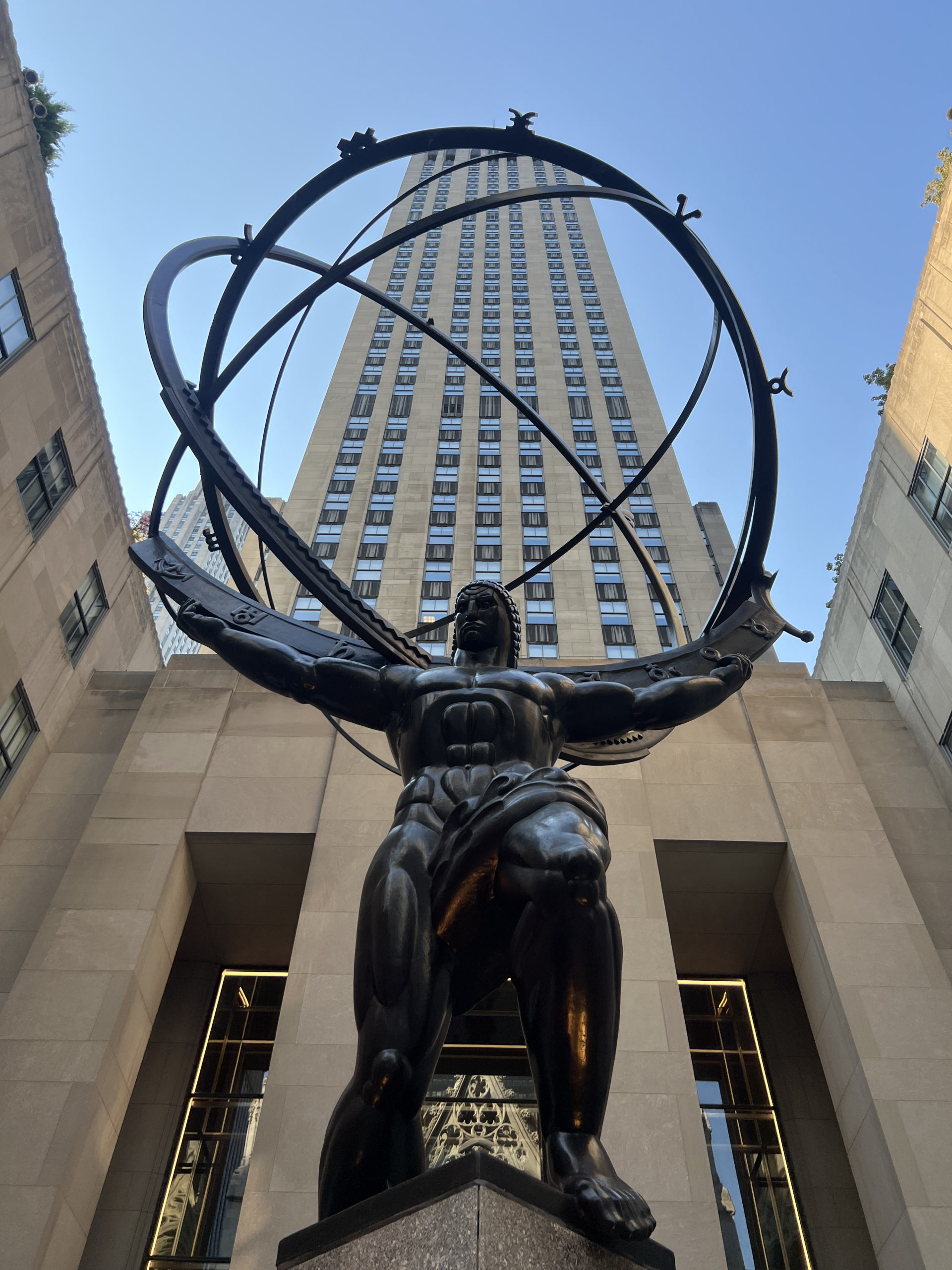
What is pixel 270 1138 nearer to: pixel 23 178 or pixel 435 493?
pixel 23 178

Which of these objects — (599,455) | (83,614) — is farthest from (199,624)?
(599,455)

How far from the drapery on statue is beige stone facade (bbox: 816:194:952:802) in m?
12.4

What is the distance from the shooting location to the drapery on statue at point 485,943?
3.36 m

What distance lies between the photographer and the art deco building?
→ 9.91 meters

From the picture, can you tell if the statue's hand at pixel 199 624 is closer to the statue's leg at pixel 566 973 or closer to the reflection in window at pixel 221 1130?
the statue's leg at pixel 566 973

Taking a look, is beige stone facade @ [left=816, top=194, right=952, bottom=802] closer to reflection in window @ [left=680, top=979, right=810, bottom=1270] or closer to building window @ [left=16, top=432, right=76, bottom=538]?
reflection in window @ [left=680, top=979, right=810, bottom=1270]

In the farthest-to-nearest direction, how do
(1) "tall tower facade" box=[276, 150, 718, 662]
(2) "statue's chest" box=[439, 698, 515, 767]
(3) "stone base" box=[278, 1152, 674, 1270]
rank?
(1) "tall tower facade" box=[276, 150, 718, 662] → (2) "statue's chest" box=[439, 698, 515, 767] → (3) "stone base" box=[278, 1152, 674, 1270]

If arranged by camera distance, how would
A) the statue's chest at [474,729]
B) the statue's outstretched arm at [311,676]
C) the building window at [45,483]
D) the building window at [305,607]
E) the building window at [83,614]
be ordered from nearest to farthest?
1. the statue's chest at [474,729]
2. the statue's outstretched arm at [311,676]
3. the building window at [45,483]
4. the building window at [83,614]
5. the building window at [305,607]

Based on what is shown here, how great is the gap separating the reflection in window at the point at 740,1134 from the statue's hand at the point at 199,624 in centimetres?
905

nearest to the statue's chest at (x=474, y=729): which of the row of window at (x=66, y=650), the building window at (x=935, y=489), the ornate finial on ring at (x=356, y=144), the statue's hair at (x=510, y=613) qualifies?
the statue's hair at (x=510, y=613)

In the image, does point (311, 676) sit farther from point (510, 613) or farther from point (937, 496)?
point (937, 496)

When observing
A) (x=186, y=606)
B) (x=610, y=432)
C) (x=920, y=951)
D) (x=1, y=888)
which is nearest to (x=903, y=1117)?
(x=920, y=951)

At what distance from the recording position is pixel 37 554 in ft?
52.4

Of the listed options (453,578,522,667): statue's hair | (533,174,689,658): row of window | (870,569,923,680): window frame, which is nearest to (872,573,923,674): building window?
(870,569,923,680): window frame
